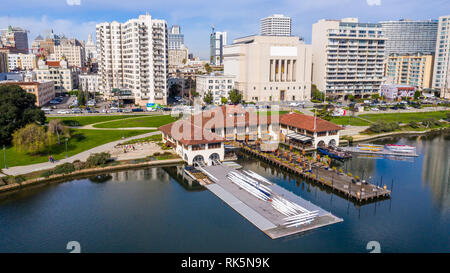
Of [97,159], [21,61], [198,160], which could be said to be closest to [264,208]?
[198,160]

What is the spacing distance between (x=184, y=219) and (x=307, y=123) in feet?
105

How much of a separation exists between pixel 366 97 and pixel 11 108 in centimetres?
10359

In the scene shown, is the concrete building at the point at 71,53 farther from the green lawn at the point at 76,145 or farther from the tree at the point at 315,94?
the green lawn at the point at 76,145

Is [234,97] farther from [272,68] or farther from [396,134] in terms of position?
[396,134]

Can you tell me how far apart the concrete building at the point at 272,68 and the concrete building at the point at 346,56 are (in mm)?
7524

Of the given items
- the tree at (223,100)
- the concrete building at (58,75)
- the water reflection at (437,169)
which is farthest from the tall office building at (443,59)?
the concrete building at (58,75)

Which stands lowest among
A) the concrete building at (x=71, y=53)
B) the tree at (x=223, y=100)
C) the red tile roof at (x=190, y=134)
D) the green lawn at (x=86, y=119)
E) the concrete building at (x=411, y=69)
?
the green lawn at (x=86, y=119)

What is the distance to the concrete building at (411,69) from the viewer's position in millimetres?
132500

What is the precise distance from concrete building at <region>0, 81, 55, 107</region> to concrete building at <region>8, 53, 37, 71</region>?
83.2 metres

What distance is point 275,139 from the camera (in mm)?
60781

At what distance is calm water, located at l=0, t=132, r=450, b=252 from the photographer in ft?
92.6

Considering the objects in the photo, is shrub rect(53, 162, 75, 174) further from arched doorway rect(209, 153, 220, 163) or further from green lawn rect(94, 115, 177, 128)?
green lawn rect(94, 115, 177, 128)

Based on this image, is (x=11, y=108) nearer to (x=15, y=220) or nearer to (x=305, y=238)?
(x=15, y=220)

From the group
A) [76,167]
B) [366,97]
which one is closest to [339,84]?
[366,97]
